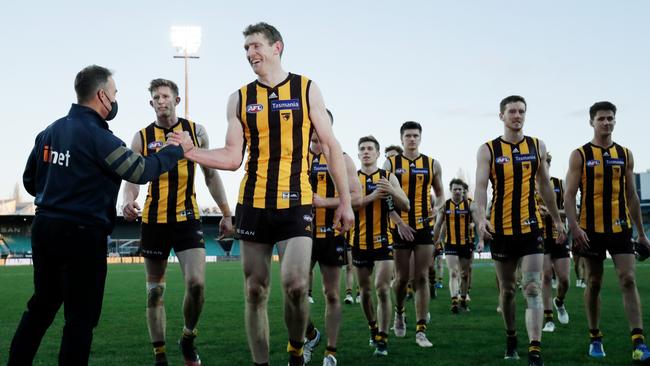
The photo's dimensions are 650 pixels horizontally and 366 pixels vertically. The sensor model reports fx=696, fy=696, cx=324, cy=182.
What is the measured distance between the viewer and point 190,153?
204 inches

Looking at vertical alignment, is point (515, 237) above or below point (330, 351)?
above

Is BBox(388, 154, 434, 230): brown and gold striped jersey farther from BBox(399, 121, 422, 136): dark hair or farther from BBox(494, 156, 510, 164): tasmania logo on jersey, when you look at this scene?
BBox(494, 156, 510, 164): tasmania logo on jersey

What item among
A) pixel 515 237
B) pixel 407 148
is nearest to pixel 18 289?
pixel 407 148

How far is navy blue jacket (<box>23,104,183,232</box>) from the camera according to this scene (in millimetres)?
4785

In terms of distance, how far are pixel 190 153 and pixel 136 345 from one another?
4.66 metres

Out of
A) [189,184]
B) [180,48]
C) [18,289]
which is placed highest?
[180,48]

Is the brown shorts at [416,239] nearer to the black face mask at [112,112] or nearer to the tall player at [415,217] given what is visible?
the tall player at [415,217]

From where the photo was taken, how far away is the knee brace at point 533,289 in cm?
711

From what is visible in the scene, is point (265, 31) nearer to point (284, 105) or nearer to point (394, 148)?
point (284, 105)

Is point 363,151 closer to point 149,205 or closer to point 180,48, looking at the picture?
point 149,205

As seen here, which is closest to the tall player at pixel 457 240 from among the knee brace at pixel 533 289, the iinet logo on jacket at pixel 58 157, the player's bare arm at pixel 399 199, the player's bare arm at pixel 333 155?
the player's bare arm at pixel 399 199

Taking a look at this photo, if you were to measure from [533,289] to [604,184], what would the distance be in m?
1.60

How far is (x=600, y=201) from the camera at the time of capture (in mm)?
7816

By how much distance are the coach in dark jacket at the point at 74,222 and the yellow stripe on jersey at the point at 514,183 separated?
4040 mm
